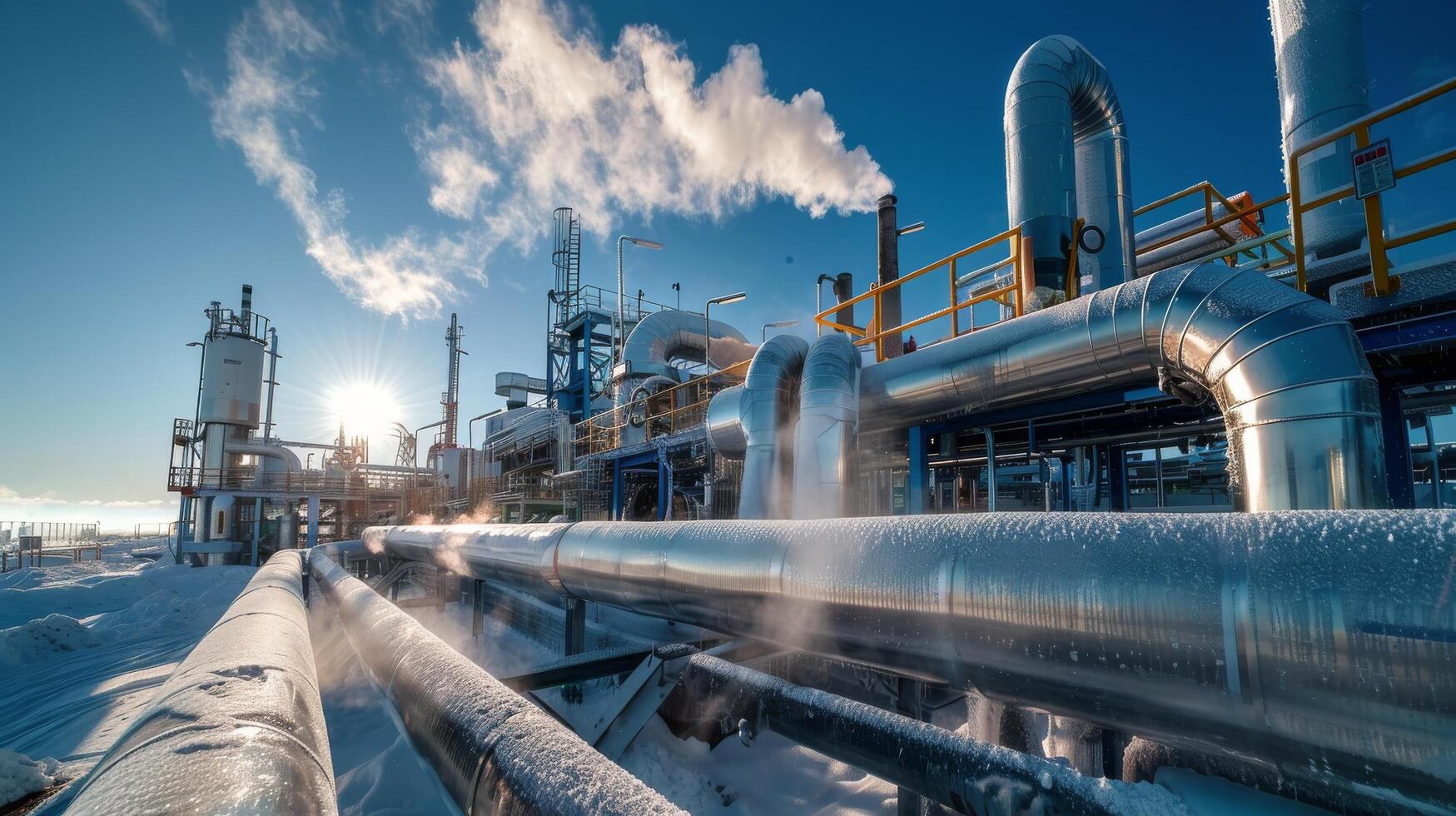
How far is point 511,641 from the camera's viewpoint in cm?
683

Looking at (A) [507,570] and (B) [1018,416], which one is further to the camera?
(B) [1018,416]

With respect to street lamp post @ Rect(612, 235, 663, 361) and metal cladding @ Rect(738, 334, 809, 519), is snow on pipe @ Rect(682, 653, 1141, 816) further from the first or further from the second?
street lamp post @ Rect(612, 235, 663, 361)

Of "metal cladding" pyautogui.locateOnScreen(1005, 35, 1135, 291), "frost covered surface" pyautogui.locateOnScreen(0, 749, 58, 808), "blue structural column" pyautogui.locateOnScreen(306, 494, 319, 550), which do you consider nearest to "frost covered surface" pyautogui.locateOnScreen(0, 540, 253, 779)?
"frost covered surface" pyautogui.locateOnScreen(0, 749, 58, 808)

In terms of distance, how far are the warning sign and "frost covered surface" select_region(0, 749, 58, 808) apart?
8.71 meters

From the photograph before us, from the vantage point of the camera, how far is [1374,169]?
12.8 feet

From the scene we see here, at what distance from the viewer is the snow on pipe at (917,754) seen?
1.41m

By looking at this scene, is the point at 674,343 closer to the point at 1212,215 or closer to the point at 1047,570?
the point at 1212,215

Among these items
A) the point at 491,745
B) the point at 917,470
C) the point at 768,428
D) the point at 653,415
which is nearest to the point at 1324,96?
the point at 917,470

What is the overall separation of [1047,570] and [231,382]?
1109 inches

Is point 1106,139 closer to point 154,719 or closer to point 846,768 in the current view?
point 846,768

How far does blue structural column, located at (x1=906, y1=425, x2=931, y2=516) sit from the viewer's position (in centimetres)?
645

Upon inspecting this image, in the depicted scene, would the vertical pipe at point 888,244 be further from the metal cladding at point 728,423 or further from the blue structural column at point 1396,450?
the blue structural column at point 1396,450

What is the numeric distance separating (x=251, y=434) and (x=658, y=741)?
26.8 meters

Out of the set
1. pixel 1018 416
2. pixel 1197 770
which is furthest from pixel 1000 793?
pixel 1018 416
